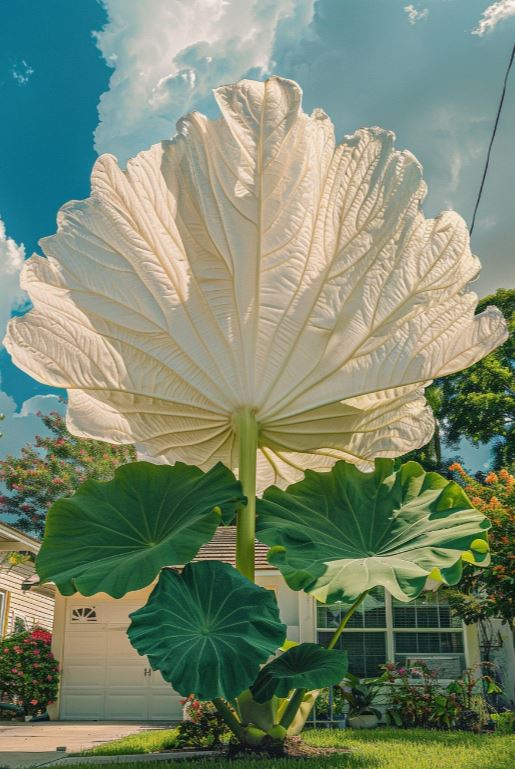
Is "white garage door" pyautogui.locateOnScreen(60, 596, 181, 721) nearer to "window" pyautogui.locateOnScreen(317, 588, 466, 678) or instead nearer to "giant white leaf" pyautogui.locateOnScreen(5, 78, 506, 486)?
"window" pyautogui.locateOnScreen(317, 588, 466, 678)

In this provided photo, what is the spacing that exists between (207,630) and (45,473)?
2671 cm

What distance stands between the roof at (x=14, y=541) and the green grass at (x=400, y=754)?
18.0 ft

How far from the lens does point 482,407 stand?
988 inches

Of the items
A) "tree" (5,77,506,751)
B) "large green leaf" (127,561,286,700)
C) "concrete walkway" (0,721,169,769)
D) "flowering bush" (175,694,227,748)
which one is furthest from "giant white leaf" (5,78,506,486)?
"flowering bush" (175,694,227,748)

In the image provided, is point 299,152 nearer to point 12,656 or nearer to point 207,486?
point 207,486

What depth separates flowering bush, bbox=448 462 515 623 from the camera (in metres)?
9.53

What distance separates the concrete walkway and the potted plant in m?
3.17

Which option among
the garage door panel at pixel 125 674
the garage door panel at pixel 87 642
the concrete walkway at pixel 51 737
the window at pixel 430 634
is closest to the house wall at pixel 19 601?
the garage door panel at pixel 87 642

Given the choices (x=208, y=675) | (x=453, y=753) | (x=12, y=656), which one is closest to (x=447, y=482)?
(x=208, y=675)

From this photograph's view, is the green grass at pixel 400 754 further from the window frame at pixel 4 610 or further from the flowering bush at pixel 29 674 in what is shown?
the window frame at pixel 4 610

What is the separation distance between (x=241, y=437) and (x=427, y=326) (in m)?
1.04

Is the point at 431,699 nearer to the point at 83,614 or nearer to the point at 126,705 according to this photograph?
the point at 126,705

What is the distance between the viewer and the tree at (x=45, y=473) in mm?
28141

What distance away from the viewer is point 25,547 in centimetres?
1451
